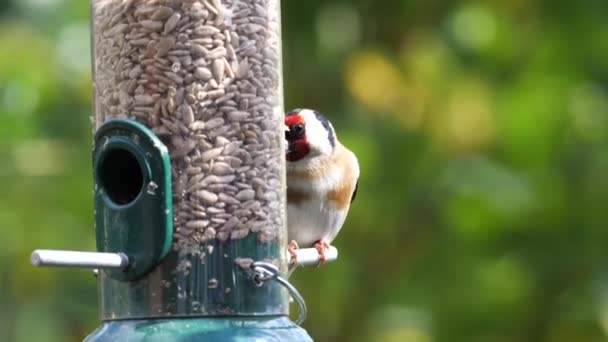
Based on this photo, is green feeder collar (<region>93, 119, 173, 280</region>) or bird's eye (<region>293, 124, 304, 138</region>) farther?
bird's eye (<region>293, 124, 304, 138</region>)

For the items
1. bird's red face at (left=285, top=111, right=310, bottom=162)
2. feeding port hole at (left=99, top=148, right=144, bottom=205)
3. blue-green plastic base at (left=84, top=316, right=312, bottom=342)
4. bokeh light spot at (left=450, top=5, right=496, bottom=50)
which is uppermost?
bokeh light spot at (left=450, top=5, right=496, bottom=50)

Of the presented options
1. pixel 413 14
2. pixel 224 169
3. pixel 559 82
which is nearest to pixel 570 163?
pixel 559 82

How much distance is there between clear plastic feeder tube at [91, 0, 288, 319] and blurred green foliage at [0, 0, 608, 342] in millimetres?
3673

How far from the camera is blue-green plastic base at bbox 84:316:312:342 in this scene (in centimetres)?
424

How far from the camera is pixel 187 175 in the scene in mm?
4465

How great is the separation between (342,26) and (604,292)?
87.4 inches

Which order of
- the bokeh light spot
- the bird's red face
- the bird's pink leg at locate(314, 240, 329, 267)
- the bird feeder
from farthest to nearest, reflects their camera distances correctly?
the bokeh light spot < the bird's red face < the bird's pink leg at locate(314, 240, 329, 267) < the bird feeder

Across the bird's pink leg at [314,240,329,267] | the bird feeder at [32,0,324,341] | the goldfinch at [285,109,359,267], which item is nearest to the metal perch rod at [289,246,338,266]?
Answer: the bird's pink leg at [314,240,329,267]

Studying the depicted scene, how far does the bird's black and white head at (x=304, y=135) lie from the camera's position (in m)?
5.68

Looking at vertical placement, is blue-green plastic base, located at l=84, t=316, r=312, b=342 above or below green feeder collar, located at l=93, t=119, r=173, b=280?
below

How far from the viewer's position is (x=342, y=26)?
29.6 feet

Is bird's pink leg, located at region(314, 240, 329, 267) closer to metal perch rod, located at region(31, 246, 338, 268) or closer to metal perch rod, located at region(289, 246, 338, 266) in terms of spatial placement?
metal perch rod, located at region(289, 246, 338, 266)

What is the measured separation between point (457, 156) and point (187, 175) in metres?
4.48

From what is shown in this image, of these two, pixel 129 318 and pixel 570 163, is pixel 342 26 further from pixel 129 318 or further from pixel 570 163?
pixel 129 318
